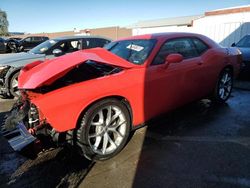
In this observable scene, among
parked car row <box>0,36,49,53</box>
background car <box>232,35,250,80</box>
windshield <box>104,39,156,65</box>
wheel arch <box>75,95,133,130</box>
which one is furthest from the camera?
parked car row <box>0,36,49,53</box>

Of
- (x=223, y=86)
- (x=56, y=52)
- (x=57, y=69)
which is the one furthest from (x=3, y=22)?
(x=57, y=69)

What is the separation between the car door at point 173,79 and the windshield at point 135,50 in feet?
0.58

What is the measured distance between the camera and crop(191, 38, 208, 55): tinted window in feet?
14.8

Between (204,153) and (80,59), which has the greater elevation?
(80,59)

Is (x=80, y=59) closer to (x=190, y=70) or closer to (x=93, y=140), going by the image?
(x=93, y=140)

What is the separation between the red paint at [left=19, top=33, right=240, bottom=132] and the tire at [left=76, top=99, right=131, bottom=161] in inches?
4.7

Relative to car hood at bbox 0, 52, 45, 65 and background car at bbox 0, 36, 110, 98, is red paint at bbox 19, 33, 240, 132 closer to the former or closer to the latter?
background car at bbox 0, 36, 110, 98

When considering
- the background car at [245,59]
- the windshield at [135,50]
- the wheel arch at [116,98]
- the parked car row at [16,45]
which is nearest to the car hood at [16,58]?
the windshield at [135,50]

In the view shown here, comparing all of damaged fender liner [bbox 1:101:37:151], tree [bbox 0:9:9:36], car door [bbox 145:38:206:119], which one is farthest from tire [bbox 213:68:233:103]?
tree [bbox 0:9:9:36]

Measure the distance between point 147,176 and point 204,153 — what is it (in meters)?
0.94

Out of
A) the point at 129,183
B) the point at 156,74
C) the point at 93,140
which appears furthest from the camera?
the point at 156,74

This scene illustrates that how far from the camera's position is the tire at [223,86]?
498cm

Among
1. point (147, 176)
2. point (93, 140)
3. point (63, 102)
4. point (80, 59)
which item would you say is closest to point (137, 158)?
point (147, 176)

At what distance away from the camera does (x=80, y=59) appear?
3.25m
